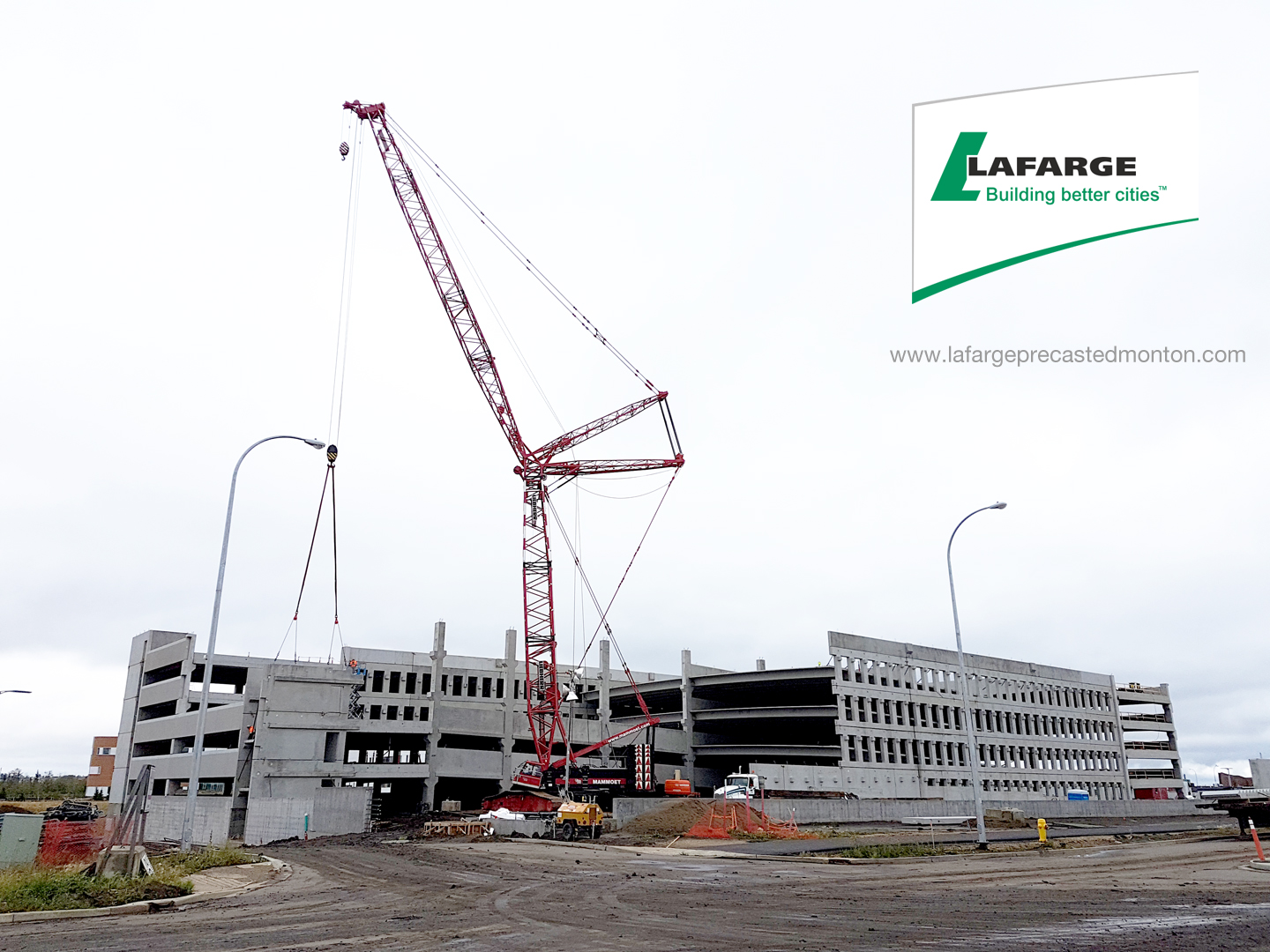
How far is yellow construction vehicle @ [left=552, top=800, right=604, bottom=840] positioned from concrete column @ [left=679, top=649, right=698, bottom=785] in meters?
35.9

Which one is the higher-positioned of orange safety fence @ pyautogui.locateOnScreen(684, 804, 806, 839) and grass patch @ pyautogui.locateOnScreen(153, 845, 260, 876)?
grass patch @ pyautogui.locateOnScreen(153, 845, 260, 876)

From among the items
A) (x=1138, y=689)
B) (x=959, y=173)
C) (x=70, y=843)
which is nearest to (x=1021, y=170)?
(x=959, y=173)

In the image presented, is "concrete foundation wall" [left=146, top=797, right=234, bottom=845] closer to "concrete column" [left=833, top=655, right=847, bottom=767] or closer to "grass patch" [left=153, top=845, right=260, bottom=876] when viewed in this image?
"grass patch" [left=153, top=845, right=260, bottom=876]

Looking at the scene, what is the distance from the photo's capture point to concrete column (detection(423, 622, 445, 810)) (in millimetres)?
76062

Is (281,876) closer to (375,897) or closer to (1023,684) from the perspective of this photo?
(375,897)

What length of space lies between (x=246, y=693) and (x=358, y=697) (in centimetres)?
1141

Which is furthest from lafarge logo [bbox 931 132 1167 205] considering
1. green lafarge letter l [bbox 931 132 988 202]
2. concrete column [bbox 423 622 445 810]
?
concrete column [bbox 423 622 445 810]

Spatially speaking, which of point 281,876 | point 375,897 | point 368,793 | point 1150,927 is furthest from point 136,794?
point 368,793

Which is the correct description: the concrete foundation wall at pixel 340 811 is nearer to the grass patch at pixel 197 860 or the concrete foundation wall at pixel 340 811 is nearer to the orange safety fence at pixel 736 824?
the orange safety fence at pixel 736 824

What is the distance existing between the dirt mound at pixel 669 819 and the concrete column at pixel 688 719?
30.2 m

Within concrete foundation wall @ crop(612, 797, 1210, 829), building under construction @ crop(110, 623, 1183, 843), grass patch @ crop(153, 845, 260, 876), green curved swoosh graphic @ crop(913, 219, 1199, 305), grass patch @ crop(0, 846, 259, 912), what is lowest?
concrete foundation wall @ crop(612, 797, 1210, 829)

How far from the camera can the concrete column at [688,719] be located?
3364 inches

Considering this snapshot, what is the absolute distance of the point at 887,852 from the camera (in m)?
34.6

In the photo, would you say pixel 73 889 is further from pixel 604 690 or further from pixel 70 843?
pixel 604 690
